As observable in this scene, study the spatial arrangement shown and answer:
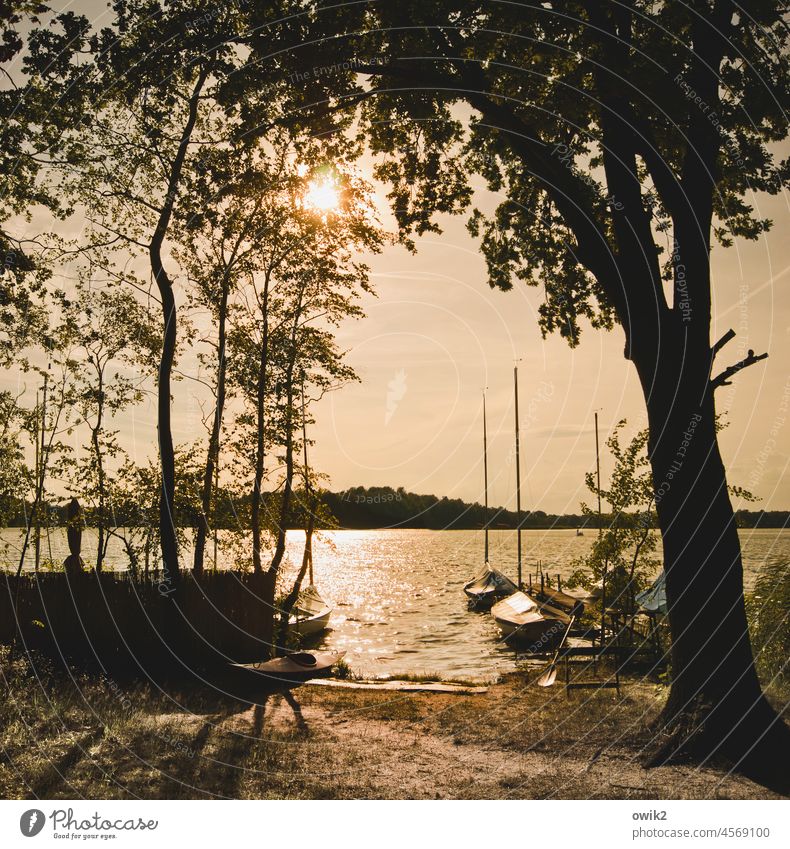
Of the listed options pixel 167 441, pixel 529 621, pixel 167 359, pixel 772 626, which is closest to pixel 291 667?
pixel 167 441

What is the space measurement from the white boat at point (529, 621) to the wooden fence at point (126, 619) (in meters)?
17.0

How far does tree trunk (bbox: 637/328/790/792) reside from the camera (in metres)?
9.18

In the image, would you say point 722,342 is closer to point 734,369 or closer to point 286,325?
point 734,369

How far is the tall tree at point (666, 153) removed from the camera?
379 inches

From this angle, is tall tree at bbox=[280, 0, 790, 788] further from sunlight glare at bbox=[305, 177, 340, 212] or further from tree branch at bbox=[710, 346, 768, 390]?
sunlight glare at bbox=[305, 177, 340, 212]

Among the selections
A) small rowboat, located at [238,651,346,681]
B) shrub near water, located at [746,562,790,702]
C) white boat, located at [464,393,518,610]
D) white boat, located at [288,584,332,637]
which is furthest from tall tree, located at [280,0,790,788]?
white boat, located at [464,393,518,610]

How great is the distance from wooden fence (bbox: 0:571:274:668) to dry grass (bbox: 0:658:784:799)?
92.0 inches

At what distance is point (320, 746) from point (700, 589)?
5992 mm

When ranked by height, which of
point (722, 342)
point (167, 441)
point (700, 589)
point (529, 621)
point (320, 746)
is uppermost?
point (722, 342)

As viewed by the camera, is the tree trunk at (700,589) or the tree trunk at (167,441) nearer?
the tree trunk at (700,589)

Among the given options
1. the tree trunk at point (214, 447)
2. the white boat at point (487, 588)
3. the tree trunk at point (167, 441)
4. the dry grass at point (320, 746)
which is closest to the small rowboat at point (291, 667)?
the dry grass at point (320, 746)

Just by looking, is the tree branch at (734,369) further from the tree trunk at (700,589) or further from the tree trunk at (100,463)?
the tree trunk at (100,463)

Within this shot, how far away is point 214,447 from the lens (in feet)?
68.8

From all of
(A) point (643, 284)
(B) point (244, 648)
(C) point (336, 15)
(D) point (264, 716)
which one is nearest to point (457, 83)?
(C) point (336, 15)
